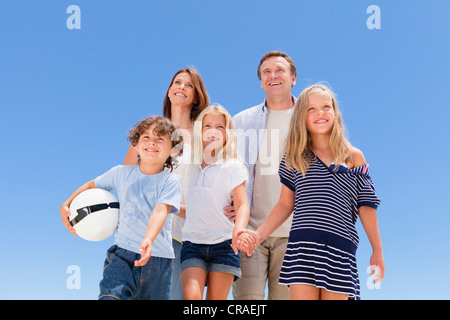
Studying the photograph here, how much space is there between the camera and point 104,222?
16.7 ft

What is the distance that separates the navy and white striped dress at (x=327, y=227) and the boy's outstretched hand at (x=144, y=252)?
4.51ft

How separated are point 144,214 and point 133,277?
69cm

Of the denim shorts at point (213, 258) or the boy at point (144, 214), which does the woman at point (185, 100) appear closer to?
the boy at point (144, 214)

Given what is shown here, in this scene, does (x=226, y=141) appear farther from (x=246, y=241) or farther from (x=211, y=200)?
(x=246, y=241)

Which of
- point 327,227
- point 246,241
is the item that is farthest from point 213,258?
point 327,227

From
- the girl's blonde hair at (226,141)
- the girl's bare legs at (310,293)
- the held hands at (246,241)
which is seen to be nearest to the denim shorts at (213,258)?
the held hands at (246,241)

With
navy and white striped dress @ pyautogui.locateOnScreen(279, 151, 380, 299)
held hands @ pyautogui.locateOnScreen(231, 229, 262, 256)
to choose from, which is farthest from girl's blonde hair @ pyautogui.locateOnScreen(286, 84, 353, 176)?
held hands @ pyautogui.locateOnScreen(231, 229, 262, 256)

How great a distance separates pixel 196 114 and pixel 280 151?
55.7 inches

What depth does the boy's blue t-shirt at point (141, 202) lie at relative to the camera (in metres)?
4.91

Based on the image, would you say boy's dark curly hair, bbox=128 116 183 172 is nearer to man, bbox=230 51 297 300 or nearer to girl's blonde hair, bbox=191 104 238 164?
girl's blonde hair, bbox=191 104 238 164

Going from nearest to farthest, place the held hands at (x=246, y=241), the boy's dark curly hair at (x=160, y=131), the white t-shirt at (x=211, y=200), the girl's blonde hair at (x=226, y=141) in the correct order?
the held hands at (x=246, y=241) → the white t-shirt at (x=211, y=200) → the boy's dark curly hair at (x=160, y=131) → the girl's blonde hair at (x=226, y=141)

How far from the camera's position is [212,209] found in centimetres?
543
